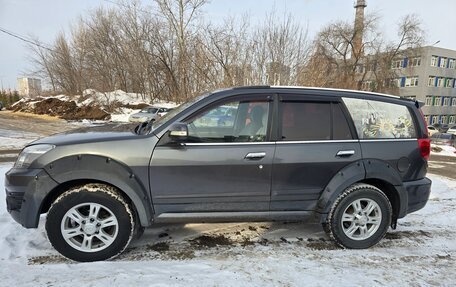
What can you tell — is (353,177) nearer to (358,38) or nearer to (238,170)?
(238,170)

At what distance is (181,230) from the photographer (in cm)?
362

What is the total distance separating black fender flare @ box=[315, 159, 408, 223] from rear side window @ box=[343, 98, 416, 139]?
33 cm

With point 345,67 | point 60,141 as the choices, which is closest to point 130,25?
point 345,67

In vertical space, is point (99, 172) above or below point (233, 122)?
below

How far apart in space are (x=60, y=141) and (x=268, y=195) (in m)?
2.26

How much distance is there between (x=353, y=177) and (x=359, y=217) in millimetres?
508

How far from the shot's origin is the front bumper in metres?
2.75

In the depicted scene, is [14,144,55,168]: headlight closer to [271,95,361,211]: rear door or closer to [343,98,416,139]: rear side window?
[271,95,361,211]: rear door

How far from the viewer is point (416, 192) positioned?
3371 millimetres

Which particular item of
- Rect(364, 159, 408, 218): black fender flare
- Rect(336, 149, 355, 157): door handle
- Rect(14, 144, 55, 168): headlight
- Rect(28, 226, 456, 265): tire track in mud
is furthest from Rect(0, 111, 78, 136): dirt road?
Rect(364, 159, 408, 218): black fender flare

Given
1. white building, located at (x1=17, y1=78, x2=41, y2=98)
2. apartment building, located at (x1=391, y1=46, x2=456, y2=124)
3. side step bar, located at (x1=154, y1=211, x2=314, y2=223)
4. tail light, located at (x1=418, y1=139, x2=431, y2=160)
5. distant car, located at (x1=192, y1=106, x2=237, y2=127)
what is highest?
apartment building, located at (x1=391, y1=46, x2=456, y2=124)

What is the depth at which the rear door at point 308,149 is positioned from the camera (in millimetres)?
3057

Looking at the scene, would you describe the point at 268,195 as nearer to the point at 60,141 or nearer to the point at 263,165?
the point at 263,165

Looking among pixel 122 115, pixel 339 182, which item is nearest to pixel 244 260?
pixel 339 182
